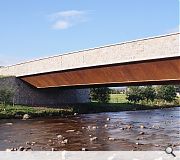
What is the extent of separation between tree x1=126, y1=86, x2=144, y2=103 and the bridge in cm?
2590

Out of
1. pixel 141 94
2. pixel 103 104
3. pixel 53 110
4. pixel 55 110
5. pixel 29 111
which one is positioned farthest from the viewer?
pixel 141 94

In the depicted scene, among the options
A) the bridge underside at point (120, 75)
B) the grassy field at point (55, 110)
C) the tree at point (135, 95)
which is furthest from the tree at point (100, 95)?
the bridge underside at point (120, 75)

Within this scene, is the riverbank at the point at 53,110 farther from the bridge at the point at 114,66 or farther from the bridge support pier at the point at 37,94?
the bridge at the point at 114,66

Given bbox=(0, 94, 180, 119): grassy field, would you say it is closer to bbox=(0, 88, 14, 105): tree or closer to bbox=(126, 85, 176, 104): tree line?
bbox=(0, 88, 14, 105): tree

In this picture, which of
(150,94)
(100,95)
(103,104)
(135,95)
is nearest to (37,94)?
(103,104)

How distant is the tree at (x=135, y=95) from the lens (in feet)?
251

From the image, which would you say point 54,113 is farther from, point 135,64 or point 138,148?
point 138,148

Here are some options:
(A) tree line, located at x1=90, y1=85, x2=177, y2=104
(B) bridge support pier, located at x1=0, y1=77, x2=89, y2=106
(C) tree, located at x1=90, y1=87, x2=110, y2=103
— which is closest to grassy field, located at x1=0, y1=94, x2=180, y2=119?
(B) bridge support pier, located at x1=0, y1=77, x2=89, y2=106

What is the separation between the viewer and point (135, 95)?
7662cm

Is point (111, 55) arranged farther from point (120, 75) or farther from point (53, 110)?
point (53, 110)

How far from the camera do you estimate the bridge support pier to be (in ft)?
182

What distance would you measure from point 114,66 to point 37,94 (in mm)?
23226

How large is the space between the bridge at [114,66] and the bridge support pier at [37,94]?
157 cm

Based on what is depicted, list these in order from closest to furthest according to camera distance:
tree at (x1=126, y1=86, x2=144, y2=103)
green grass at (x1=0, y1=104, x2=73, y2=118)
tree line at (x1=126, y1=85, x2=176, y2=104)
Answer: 1. green grass at (x1=0, y1=104, x2=73, y2=118)
2. tree at (x1=126, y1=86, x2=144, y2=103)
3. tree line at (x1=126, y1=85, x2=176, y2=104)
